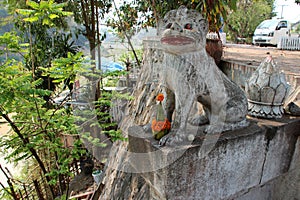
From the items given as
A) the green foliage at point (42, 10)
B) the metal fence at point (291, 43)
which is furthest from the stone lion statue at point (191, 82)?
the metal fence at point (291, 43)

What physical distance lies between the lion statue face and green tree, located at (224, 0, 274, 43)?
17.9 m

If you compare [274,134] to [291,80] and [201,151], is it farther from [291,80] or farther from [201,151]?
[291,80]

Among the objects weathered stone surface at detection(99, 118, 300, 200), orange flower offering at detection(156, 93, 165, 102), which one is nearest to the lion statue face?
orange flower offering at detection(156, 93, 165, 102)

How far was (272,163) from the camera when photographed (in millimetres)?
1802

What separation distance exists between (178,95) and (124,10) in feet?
17.1

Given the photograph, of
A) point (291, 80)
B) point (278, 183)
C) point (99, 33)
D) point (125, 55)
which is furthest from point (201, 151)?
point (125, 55)

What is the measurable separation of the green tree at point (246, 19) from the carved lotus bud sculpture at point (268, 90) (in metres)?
17.5

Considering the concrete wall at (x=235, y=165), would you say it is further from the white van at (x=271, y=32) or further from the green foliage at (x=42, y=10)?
the white van at (x=271, y=32)

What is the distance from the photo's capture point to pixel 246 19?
18.5 meters

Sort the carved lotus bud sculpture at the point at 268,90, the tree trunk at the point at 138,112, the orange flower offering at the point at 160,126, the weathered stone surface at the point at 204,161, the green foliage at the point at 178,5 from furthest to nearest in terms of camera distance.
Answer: the tree trunk at the point at 138,112 < the green foliage at the point at 178,5 < the carved lotus bud sculpture at the point at 268,90 < the orange flower offering at the point at 160,126 < the weathered stone surface at the point at 204,161

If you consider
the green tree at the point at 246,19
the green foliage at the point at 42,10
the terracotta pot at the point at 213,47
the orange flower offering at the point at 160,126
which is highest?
the green tree at the point at 246,19

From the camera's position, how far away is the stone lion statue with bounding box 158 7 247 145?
56.9 inches

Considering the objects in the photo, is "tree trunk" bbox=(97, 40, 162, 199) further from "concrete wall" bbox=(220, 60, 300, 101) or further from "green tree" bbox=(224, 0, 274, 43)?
"green tree" bbox=(224, 0, 274, 43)

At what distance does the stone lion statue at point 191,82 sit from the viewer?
4.74 feet
